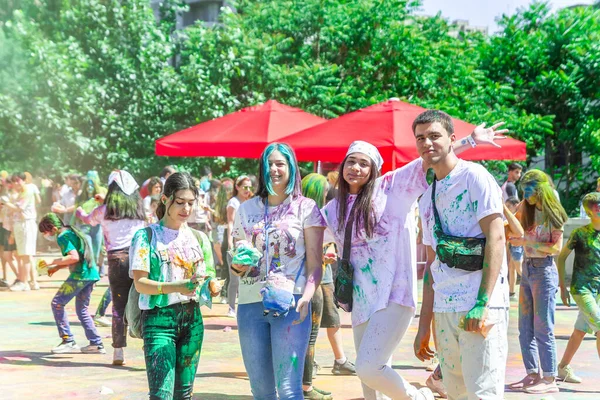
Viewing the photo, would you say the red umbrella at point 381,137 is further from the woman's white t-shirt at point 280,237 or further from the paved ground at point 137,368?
the woman's white t-shirt at point 280,237

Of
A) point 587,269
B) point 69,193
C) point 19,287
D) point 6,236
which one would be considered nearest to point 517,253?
point 587,269

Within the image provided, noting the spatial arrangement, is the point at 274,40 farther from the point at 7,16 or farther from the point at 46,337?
the point at 46,337

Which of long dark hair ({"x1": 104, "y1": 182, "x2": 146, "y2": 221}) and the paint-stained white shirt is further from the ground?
long dark hair ({"x1": 104, "y1": 182, "x2": 146, "y2": 221})

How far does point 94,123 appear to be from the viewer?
2359cm

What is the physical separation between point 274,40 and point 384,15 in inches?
113

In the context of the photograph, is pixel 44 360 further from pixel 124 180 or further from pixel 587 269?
pixel 587 269

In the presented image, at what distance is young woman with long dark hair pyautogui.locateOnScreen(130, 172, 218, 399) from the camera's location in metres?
5.34

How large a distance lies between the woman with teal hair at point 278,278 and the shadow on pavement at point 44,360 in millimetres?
3542

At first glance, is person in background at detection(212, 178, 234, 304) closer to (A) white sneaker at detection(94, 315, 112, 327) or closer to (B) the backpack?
(A) white sneaker at detection(94, 315, 112, 327)

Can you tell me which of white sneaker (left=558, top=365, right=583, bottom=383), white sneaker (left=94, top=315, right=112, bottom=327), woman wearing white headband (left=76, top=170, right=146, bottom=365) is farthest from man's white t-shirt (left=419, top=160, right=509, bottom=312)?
white sneaker (left=94, top=315, right=112, bottom=327)

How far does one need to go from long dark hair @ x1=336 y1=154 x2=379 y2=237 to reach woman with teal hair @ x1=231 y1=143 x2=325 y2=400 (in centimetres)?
15

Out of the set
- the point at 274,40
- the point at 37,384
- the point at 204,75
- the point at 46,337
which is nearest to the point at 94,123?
the point at 204,75

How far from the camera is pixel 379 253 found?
536cm

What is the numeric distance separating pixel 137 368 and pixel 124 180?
1789 mm
